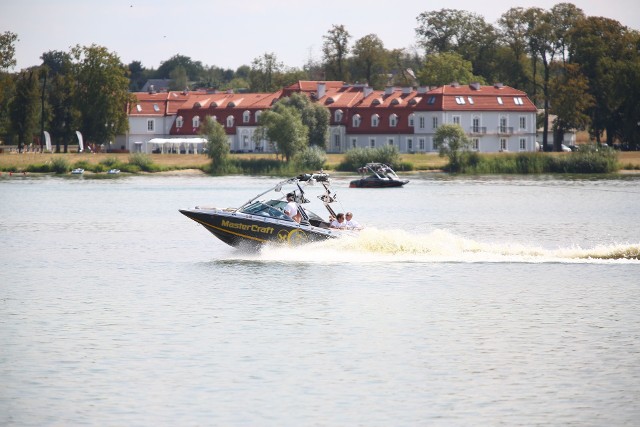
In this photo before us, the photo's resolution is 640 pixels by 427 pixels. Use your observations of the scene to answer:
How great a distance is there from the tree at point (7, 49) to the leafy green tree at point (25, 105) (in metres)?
3.58

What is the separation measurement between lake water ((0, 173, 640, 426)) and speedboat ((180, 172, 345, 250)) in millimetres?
651

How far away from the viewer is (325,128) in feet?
479

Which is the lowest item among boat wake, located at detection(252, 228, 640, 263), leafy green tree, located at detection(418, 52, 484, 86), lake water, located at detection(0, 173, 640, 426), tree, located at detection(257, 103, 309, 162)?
lake water, located at detection(0, 173, 640, 426)

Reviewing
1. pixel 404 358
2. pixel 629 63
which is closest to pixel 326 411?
pixel 404 358

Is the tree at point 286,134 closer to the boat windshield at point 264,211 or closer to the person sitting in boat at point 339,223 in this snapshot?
the boat windshield at point 264,211

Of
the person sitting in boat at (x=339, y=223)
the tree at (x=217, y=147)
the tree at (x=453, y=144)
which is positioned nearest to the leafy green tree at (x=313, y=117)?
the tree at (x=217, y=147)

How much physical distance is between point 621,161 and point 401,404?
107m

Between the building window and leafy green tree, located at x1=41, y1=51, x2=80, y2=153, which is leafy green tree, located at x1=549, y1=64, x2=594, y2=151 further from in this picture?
leafy green tree, located at x1=41, y1=51, x2=80, y2=153

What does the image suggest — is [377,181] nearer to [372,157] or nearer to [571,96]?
[372,157]

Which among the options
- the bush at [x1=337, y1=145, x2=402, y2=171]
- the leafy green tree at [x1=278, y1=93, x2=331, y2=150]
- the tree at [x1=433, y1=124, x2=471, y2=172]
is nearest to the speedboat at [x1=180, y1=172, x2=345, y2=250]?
A: the bush at [x1=337, y1=145, x2=402, y2=171]

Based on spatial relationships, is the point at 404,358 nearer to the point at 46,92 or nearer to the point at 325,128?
the point at 325,128

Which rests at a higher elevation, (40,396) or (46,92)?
(46,92)

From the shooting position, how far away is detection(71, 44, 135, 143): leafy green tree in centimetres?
13988

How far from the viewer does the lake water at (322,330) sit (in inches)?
854
